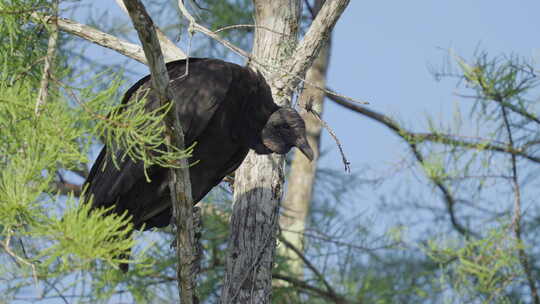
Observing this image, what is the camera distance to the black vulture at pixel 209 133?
3.09 metres

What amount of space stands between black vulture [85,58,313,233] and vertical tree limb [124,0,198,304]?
44 centimetres

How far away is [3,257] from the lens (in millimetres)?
2879

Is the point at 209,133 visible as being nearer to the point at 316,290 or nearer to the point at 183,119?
the point at 183,119

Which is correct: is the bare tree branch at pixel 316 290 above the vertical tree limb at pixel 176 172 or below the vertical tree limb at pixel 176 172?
below

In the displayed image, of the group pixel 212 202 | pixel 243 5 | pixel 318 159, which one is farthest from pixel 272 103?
pixel 318 159

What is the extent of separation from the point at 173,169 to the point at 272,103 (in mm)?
938

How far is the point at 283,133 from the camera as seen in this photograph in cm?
325

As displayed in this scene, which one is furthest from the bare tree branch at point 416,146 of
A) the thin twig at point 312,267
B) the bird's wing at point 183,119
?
the bird's wing at point 183,119

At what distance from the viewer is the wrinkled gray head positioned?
127 inches

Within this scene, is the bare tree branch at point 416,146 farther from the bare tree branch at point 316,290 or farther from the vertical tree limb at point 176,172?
the vertical tree limb at point 176,172

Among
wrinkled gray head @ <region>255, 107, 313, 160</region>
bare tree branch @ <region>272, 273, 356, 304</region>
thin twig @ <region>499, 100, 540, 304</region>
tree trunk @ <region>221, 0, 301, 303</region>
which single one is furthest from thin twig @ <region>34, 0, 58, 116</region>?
thin twig @ <region>499, 100, 540, 304</region>

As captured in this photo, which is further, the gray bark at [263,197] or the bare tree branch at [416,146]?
the bare tree branch at [416,146]

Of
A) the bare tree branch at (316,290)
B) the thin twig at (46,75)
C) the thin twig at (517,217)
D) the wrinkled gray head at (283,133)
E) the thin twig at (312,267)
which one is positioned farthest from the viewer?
the thin twig at (312,267)

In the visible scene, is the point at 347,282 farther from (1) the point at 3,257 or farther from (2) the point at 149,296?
(1) the point at 3,257
